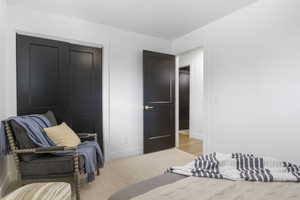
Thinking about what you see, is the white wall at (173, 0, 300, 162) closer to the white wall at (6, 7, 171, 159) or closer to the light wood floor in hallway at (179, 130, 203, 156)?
the light wood floor in hallway at (179, 130, 203, 156)

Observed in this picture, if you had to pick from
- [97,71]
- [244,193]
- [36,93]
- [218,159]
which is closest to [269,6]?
[218,159]

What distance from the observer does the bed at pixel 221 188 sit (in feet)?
2.87

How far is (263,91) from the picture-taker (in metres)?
2.19

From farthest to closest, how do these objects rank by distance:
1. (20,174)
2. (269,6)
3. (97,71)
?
(97,71)
(269,6)
(20,174)

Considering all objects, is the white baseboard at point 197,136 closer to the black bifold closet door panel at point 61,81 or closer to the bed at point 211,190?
the black bifold closet door panel at point 61,81

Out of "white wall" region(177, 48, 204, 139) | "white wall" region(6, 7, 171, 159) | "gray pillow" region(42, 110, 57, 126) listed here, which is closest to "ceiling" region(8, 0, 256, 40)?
"white wall" region(6, 7, 171, 159)

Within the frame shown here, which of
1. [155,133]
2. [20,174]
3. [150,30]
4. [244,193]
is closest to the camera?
[244,193]

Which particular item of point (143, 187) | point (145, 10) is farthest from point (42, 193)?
point (145, 10)

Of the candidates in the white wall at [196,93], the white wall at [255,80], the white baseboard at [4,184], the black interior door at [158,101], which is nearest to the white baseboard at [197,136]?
the white wall at [196,93]

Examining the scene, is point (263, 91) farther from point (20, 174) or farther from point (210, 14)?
point (20, 174)

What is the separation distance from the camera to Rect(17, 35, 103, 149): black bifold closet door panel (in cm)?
235

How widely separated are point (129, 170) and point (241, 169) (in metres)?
1.84

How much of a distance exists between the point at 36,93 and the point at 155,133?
2195 mm

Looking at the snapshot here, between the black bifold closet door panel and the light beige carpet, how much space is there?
570mm
